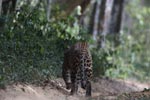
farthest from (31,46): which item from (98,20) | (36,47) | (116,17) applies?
(116,17)

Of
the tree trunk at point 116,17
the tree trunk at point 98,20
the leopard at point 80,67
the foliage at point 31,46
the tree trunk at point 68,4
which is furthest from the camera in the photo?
the tree trunk at point 116,17

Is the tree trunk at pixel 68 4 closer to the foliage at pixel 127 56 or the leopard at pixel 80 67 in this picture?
the foliage at pixel 127 56

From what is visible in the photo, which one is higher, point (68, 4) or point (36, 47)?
point (68, 4)

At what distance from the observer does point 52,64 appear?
1251cm

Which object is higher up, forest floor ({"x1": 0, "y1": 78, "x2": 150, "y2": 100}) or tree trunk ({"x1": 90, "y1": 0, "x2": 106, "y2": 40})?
tree trunk ({"x1": 90, "y1": 0, "x2": 106, "y2": 40})

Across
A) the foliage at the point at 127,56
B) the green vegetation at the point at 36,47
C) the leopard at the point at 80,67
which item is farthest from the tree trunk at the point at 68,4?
the leopard at the point at 80,67

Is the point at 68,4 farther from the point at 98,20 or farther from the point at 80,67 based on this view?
the point at 80,67

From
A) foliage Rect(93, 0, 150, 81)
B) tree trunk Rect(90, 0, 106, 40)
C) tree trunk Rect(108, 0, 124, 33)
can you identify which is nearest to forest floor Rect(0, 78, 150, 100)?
foliage Rect(93, 0, 150, 81)

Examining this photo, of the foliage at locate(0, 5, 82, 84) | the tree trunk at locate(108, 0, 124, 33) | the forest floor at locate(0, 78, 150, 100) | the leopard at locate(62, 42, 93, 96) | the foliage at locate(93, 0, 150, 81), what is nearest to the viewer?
the forest floor at locate(0, 78, 150, 100)

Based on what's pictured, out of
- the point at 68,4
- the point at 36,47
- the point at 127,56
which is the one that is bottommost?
the point at 127,56

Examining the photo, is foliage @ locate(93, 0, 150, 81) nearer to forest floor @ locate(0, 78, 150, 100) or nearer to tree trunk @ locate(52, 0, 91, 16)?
tree trunk @ locate(52, 0, 91, 16)

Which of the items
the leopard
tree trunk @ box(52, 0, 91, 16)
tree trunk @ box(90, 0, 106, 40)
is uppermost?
tree trunk @ box(52, 0, 91, 16)

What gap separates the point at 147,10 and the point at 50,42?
1239 cm

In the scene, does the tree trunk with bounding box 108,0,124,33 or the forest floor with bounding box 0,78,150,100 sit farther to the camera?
the tree trunk with bounding box 108,0,124,33
